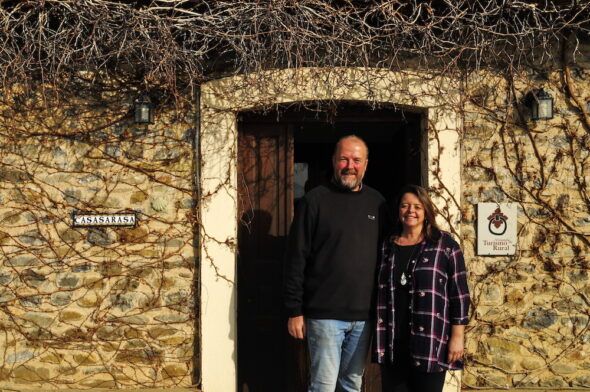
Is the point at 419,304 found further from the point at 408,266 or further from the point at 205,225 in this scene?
the point at 205,225

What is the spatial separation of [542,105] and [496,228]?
926mm

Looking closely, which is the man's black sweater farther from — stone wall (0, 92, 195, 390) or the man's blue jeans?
stone wall (0, 92, 195, 390)

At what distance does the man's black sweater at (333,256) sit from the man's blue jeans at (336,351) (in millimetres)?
64

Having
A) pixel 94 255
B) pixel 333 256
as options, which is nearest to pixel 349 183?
pixel 333 256

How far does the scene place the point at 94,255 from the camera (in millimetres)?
4145

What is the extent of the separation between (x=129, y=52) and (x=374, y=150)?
2313 mm

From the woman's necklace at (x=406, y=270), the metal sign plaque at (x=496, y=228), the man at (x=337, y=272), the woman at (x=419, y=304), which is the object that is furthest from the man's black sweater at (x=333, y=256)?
the metal sign plaque at (x=496, y=228)

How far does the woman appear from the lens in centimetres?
297

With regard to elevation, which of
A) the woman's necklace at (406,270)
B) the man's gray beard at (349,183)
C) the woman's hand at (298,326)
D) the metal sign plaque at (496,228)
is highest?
the man's gray beard at (349,183)

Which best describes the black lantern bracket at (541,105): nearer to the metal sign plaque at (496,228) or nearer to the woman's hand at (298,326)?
the metal sign plaque at (496,228)

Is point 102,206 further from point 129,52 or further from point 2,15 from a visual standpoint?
point 2,15

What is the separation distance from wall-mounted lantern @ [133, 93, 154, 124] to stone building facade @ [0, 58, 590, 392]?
9 centimetres

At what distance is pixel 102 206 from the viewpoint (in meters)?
4.15

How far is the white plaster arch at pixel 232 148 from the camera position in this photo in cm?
405
